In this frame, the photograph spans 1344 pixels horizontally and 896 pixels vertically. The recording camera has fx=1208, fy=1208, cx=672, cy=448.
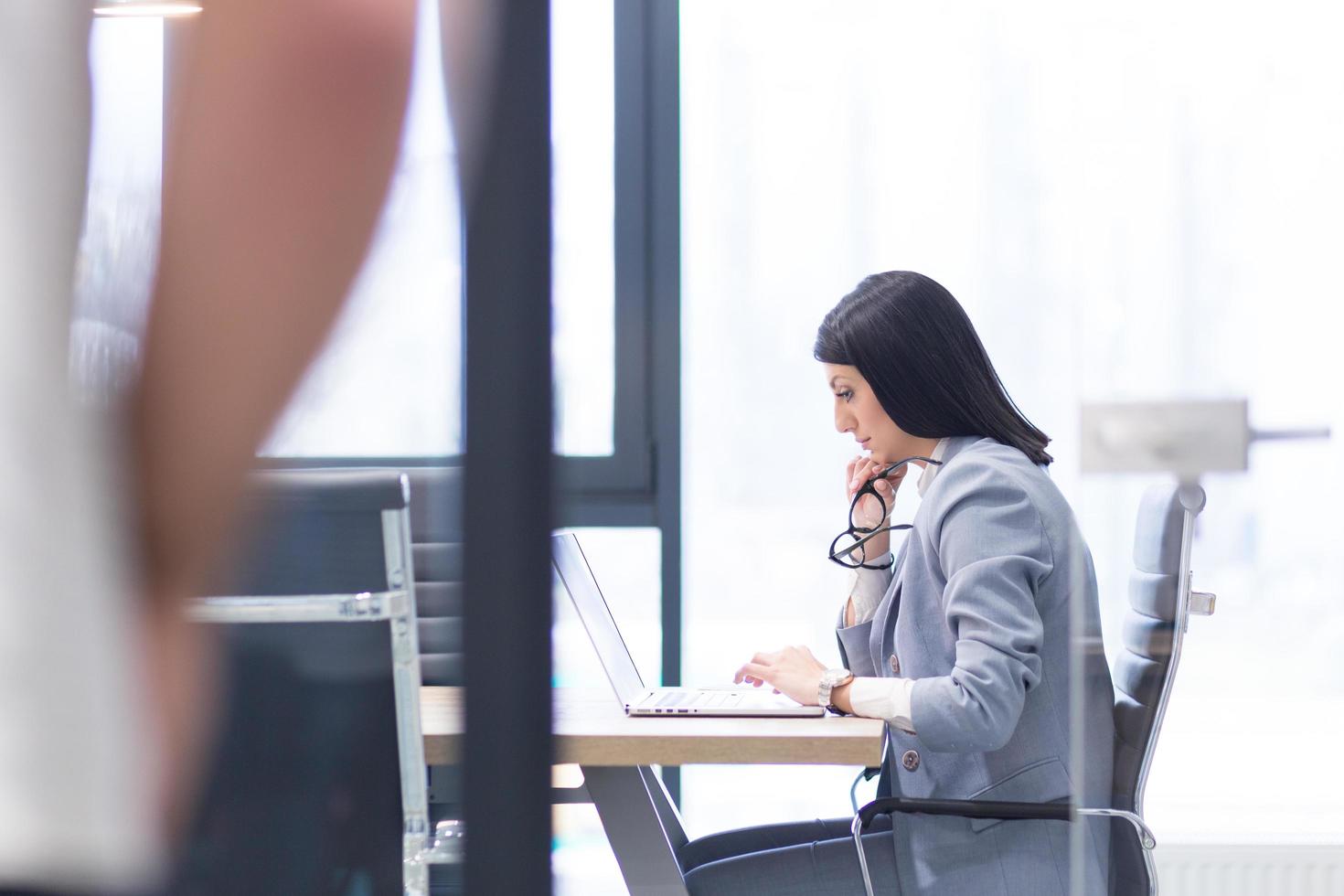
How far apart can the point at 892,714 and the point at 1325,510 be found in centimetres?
70

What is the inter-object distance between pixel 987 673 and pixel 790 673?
313 millimetres

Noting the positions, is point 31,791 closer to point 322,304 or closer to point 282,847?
point 282,847

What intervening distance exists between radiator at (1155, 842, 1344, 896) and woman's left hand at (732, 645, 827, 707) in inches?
17.9

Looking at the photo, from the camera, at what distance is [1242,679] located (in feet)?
3.75

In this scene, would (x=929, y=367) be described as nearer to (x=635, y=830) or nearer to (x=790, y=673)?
(x=790, y=673)

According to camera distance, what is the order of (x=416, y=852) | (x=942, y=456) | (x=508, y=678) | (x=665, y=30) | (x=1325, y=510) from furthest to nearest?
(x=665, y=30)
(x=942, y=456)
(x=1325, y=510)
(x=416, y=852)
(x=508, y=678)

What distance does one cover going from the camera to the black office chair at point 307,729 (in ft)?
1.51

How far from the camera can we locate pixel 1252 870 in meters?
1.51

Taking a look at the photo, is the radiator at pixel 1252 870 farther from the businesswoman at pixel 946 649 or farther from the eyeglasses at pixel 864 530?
the eyeglasses at pixel 864 530

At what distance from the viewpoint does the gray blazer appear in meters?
1.41

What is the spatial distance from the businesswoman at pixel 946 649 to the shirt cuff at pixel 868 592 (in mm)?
38

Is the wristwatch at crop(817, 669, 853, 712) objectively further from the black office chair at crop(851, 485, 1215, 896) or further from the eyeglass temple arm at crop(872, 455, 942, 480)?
the eyeglass temple arm at crop(872, 455, 942, 480)

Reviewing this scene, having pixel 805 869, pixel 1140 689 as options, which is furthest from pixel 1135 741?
pixel 805 869

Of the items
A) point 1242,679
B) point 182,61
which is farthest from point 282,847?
point 1242,679
